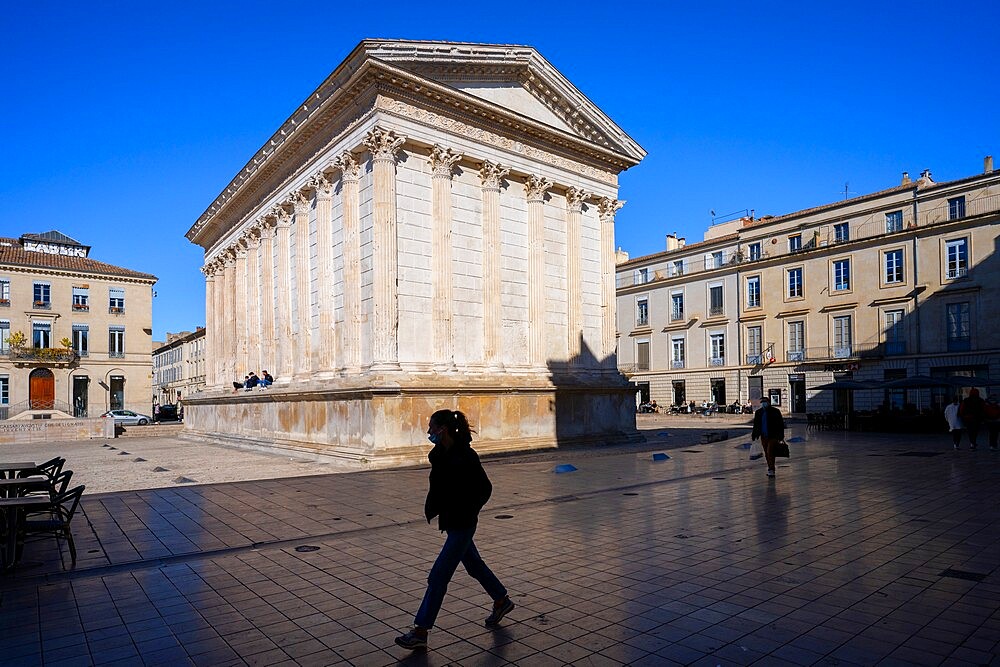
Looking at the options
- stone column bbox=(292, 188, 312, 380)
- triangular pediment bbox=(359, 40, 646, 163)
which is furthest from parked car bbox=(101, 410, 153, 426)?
triangular pediment bbox=(359, 40, 646, 163)

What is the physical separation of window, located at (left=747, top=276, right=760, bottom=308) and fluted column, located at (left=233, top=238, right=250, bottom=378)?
35.1 meters

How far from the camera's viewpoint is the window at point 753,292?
1901 inches

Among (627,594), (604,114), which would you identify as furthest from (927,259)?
(627,594)

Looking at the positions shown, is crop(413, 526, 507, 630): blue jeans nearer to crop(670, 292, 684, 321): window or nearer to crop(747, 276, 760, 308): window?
crop(747, 276, 760, 308): window

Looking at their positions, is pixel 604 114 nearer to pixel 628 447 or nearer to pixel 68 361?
pixel 628 447

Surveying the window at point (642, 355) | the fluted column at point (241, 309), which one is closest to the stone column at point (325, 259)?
the fluted column at point (241, 309)

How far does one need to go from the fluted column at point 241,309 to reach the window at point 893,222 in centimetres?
3684

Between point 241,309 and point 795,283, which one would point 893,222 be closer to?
point 795,283

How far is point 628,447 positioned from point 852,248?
2895cm

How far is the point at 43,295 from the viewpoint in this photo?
49469 millimetres

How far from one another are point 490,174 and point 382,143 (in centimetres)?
396

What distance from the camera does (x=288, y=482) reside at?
45.6ft

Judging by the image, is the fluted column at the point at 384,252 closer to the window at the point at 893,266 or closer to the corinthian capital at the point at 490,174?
the corinthian capital at the point at 490,174

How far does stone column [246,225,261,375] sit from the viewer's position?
2727 cm
